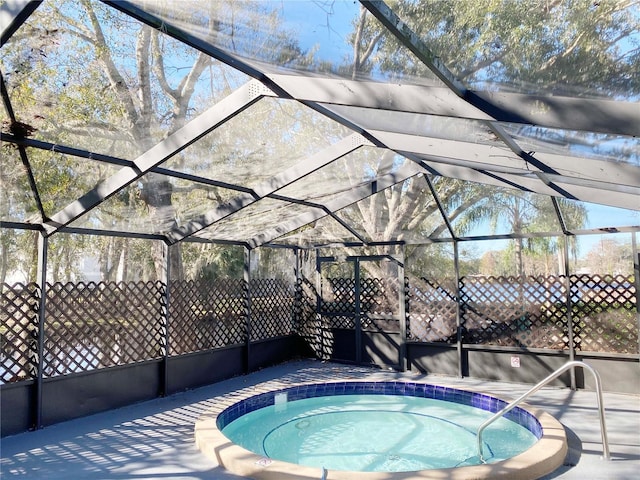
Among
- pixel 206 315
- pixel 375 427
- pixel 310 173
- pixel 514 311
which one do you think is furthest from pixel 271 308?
pixel 514 311

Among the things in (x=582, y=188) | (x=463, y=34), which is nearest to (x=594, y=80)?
(x=463, y=34)

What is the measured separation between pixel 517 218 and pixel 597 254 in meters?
7.42

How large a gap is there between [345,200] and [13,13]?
5376mm

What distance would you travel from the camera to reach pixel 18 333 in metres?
5.01

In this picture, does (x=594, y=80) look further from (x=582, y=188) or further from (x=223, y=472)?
(x=223, y=472)

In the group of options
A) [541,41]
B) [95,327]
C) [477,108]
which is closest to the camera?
[541,41]

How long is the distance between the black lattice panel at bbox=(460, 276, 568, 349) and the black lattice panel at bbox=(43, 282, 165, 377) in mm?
5089

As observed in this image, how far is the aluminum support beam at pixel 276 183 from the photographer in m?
5.04

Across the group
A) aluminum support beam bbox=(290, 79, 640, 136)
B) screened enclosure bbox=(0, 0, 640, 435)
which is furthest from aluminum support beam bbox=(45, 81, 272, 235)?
aluminum support beam bbox=(290, 79, 640, 136)

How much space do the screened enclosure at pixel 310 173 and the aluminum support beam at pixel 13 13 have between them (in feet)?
0.06

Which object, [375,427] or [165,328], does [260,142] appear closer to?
[165,328]

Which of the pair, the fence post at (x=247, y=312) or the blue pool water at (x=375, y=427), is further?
the fence post at (x=247, y=312)

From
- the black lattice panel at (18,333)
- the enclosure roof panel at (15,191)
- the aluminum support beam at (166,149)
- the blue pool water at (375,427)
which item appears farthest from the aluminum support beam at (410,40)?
the black lattice panel at (18,333)

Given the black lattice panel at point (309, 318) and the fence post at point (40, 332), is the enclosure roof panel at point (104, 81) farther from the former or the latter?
the black lattice panel at point (309, 318)
